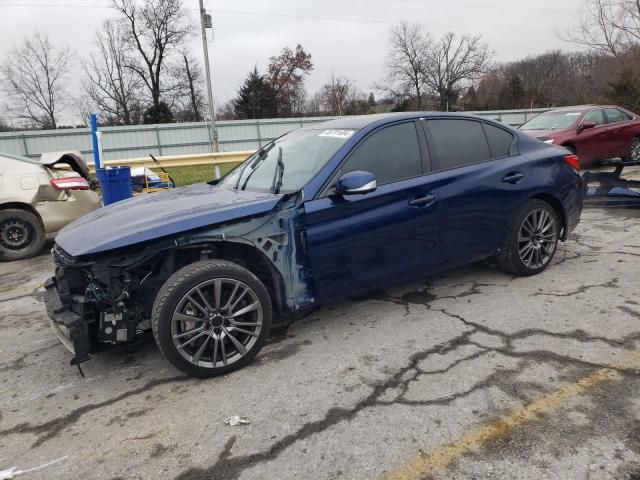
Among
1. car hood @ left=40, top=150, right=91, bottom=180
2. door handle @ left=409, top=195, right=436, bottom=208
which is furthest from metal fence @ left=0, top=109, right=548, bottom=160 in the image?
door handle @ left=409, top=195, right=436, bottom=208

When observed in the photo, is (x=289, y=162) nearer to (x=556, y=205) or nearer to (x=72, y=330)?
(x=72, y=330)

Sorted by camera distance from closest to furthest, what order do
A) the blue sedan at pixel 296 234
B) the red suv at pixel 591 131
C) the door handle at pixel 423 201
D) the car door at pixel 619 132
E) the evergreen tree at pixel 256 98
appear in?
the blue sedan at pixel 296 234 < the door handle at pixel 423 201 < the red suv at pixel 591 131 < the car door at pixel 619 132 < the evergreen tree at pixel 256 98

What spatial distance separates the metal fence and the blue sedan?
1910 centimetres

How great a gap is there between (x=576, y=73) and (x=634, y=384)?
60865 millimetres

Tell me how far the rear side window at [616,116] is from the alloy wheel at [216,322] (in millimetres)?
10845

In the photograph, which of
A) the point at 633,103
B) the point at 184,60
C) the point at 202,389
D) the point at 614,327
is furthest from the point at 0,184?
the point at 184,60

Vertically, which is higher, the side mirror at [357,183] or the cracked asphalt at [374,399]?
the side mirror at [357,183]

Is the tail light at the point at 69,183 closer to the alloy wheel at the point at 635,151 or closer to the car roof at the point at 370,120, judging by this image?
the car roof at the point at 370,120

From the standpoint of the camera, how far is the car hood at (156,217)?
2.74 meters

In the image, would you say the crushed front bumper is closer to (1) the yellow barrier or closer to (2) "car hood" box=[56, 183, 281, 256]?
(2) "car hood" box=[56, 183, 281, 256]

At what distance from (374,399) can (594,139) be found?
390 inches

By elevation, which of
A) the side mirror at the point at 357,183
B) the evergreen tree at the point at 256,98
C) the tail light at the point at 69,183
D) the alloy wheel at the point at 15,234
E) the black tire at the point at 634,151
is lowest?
the alloy wheel at the point at 15,234

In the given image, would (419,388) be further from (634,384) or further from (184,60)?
(184,60)

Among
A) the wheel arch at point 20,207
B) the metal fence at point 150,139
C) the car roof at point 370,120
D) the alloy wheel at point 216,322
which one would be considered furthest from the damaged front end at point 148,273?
the metal fence at point 150,139
